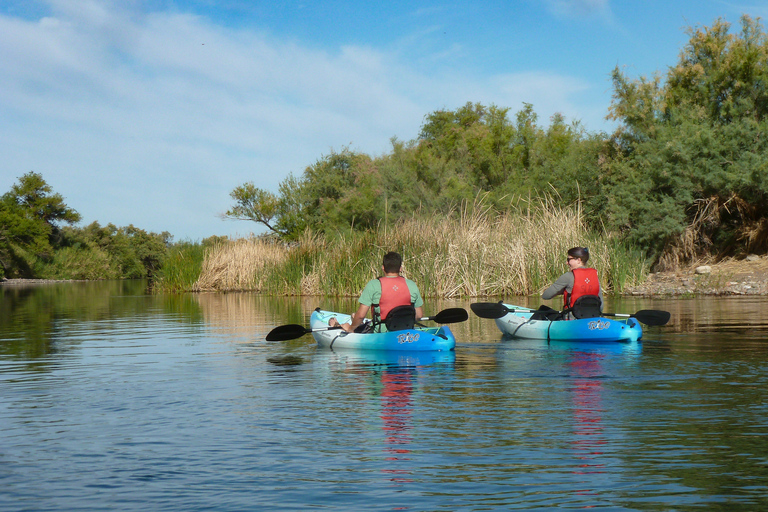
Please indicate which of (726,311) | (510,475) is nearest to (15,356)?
(510,475)

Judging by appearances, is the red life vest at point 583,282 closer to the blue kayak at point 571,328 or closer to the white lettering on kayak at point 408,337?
the blue kayak at point 571,328

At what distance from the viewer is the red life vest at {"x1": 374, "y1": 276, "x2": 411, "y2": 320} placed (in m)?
10.3

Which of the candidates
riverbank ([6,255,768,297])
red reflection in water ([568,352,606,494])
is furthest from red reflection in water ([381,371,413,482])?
riverbank ([6,255,768,297])

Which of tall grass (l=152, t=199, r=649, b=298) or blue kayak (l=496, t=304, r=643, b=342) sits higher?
tall grass (l=152, t=199, r=649, b=298)

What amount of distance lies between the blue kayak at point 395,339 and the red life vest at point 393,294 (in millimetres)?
337

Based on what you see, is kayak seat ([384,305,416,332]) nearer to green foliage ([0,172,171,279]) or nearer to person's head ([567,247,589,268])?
person's head ([567,247,589,268])

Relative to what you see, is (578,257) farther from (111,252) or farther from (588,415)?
(111,252)

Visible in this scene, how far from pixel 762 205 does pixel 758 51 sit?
5483 mm

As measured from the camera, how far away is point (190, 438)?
18.6 ft

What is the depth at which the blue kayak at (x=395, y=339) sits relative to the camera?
33.2 ft

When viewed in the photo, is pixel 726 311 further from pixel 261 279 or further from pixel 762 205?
pixel 261 279

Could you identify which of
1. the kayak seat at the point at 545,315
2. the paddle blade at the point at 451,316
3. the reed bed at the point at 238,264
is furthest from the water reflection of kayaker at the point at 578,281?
the reed bed at the point at 238,264

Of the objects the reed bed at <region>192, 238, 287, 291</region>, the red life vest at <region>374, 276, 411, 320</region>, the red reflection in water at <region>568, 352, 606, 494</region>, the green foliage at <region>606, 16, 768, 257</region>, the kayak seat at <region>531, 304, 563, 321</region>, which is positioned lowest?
the red reflection in water at <region>568, 352, 606, 494</region>

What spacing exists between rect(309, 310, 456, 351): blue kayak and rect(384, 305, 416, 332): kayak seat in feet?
0.46
